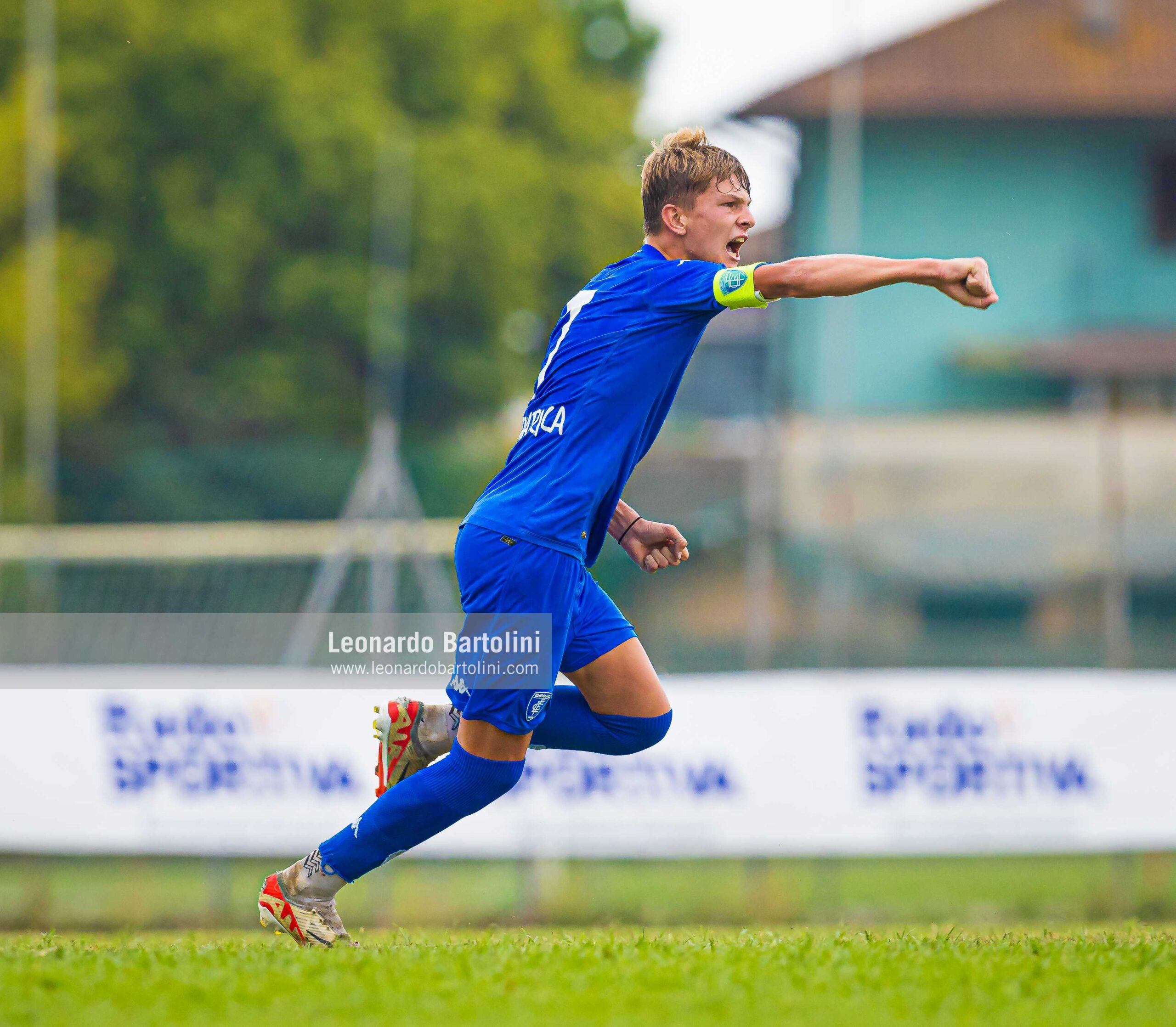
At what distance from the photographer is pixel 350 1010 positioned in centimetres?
382

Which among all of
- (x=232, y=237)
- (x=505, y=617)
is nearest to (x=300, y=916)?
(x=505, y=617)

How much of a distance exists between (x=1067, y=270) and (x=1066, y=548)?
30.3 feet

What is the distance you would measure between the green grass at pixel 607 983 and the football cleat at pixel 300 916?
0.10 m

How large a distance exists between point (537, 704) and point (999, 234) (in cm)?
2044

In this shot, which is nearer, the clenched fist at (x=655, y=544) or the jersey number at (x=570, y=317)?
the jersey number at (x=570, y=317)

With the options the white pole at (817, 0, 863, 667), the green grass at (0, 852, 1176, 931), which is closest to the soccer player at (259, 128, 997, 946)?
the green grass at (0, 852, 1176, 931)

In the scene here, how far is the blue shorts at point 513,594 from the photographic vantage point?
450 cm

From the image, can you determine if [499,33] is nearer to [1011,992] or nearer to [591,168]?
[591,168]

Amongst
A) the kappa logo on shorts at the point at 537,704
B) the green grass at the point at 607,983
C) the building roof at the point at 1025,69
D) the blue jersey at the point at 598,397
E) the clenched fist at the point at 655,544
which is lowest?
the green grass at the point at 607,983

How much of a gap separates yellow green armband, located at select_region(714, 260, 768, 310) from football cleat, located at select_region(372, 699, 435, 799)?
1.61 metres

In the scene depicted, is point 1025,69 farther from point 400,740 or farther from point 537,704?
point 537,704

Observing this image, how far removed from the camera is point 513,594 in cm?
450

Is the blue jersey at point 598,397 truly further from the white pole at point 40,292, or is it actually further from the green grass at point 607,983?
the white pole at point 40,292

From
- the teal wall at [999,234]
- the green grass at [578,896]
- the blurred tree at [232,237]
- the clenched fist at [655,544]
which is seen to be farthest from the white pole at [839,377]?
the blurred tree at [232,237]
